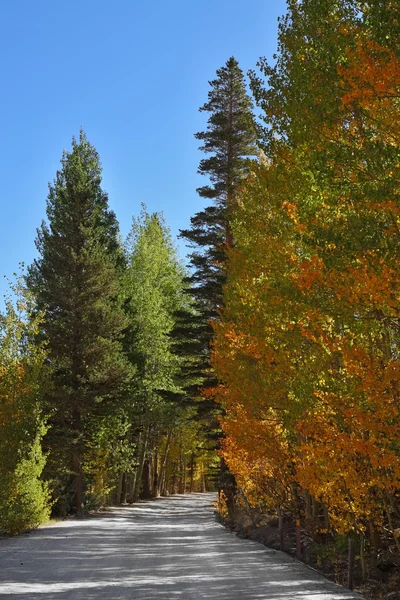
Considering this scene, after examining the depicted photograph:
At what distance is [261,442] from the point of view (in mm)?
13133

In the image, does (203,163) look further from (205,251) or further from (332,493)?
(332,493)

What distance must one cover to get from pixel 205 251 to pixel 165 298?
42.3ft

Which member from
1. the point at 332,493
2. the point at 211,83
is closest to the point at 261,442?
the point at 332,493

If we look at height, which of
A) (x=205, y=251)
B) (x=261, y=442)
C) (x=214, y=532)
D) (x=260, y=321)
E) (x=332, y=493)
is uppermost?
(x=205, y=251)

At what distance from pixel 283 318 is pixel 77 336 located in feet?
54.0

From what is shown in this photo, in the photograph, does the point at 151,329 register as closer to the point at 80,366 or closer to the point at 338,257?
the point at 80,366

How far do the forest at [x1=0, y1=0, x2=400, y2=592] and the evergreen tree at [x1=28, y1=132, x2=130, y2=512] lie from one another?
0.09 metres

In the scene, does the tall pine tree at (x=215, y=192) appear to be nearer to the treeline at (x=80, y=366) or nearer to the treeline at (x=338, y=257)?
the treeline at (x=80, y=366)

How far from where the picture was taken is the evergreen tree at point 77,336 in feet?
80.3

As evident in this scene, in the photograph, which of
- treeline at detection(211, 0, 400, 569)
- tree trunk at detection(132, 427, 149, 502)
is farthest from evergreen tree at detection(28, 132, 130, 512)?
treeline at detection(211, 0, 400, 569)

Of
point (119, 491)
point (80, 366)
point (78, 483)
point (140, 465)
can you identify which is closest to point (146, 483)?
point (140, 465)

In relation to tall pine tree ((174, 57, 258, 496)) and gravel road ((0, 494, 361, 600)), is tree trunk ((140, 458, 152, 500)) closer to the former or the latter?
tall pine tree ((174, 57, 258, 496))

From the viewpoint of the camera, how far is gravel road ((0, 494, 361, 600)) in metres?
8.13

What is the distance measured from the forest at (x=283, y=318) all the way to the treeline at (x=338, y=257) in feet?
0.12
